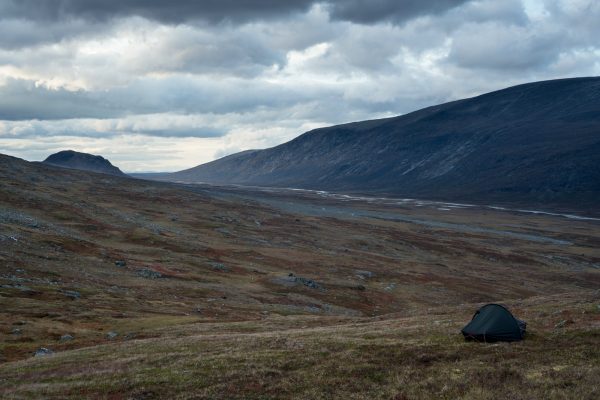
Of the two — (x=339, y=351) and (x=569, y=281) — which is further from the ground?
(x=339, y=351)

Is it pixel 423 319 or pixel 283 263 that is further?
pixel 283 263

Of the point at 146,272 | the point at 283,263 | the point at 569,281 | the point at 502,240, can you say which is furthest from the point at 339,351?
the point at 502,240

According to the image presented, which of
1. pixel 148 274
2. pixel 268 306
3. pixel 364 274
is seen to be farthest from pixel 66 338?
pixel 364 274

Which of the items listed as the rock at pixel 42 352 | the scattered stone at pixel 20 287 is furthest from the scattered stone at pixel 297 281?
the rock at pixel 42 352

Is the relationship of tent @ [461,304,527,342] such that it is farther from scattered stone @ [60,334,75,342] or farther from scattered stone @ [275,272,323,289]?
scattered stone @ [275,272,323,289]

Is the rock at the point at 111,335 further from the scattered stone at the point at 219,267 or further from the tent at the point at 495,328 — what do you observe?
the scattered stone at the point at 219,267

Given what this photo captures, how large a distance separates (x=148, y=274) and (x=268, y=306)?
19.6m

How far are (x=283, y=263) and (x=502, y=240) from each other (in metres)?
88.6

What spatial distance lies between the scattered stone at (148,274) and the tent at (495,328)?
5336 centimetres

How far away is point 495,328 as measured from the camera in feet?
95.7

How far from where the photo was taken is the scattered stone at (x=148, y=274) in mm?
74500

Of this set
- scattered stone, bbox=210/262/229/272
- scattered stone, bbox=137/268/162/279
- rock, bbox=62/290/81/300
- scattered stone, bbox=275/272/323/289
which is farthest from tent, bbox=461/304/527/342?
scattered stone, bbox=210/262/229/272

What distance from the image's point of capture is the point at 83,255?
266 feet

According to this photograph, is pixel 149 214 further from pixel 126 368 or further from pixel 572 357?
pixel 572 357
